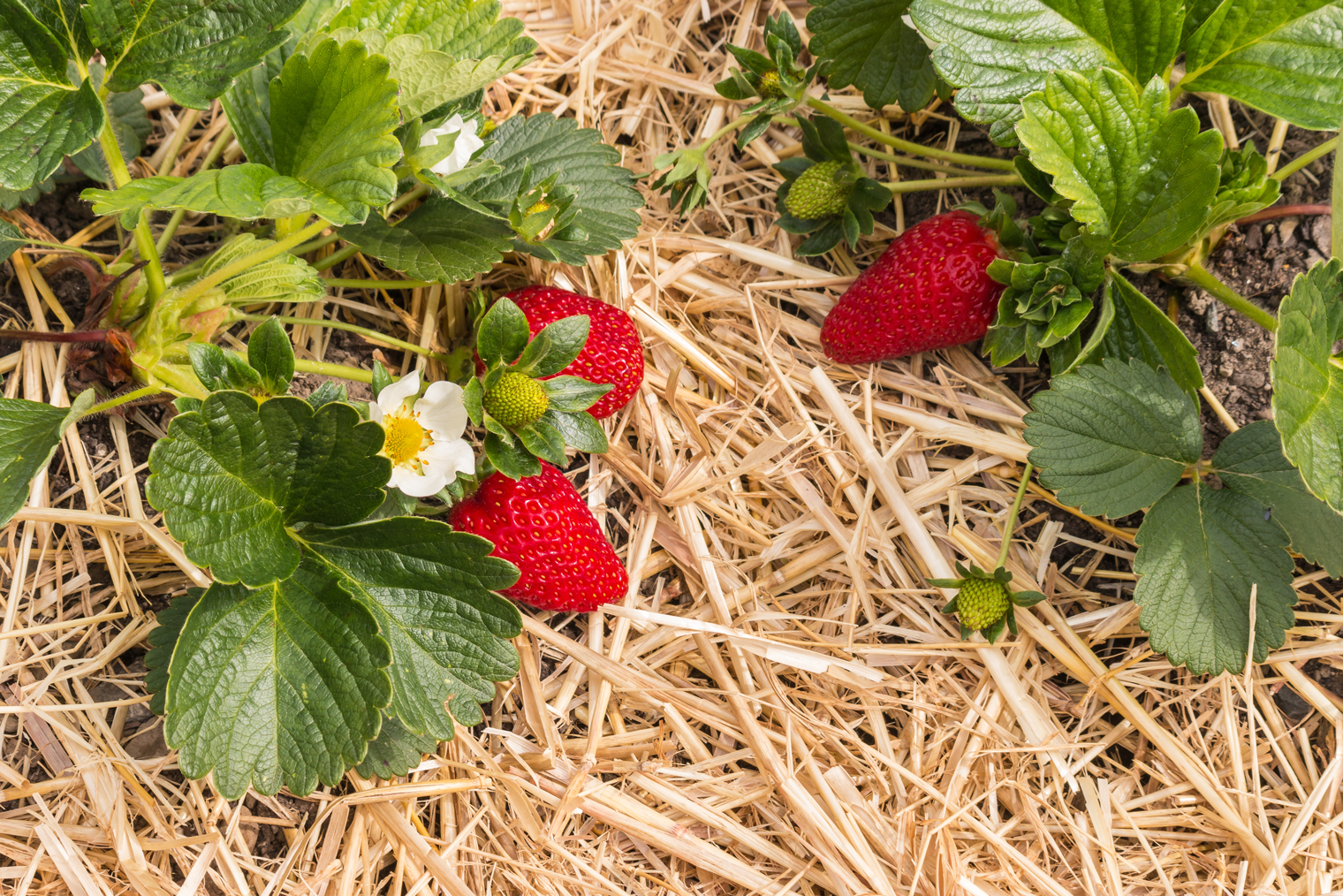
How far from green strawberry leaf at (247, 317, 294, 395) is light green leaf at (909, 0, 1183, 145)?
909 mm

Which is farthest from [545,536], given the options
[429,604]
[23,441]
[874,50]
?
[874,50]

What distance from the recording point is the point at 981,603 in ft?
4.51

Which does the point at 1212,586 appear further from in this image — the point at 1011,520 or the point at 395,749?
the point at 395,749

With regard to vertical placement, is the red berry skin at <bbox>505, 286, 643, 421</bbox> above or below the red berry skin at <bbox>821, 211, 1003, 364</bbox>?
below

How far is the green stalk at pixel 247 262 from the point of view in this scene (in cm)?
116

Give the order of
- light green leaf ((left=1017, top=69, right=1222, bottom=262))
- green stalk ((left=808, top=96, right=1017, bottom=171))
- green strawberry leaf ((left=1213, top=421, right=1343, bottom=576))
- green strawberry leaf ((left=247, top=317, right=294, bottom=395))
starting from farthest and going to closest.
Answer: green stalk ((left=808, top=96, right=1017, bottom=171)) → green strawberry leaf ((left=1213, top=421, right=1343, bottom=576)) → light green leaf ((left=1017, top=69, right=1222, bottom=262)) → green strawberry leaf ((left=247, top=317, right=294, bottom=395))

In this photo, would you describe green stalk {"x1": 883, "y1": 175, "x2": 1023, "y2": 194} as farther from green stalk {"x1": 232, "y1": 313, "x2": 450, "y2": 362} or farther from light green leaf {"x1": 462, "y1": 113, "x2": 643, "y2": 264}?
green stalk {"x1": 232, "y1": 313, "x2": 450, "y2": 362}

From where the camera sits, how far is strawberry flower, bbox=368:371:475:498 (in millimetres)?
1151

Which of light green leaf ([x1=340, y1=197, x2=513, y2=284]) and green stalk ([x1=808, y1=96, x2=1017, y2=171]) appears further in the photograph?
green stalk ([x1=808, y1=96, x2=1017, y2=171])

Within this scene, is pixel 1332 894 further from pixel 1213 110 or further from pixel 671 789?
pixel 1213 110

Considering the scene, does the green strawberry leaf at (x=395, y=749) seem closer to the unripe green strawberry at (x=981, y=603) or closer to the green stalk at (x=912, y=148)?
Result: the unripe green strawberry at (x=981, y=603)

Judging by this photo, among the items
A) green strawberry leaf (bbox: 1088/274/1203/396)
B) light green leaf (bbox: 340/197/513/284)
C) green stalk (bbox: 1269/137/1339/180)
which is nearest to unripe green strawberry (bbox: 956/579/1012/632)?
green strawberry leaf (bbox: 1088/274/1203/396)

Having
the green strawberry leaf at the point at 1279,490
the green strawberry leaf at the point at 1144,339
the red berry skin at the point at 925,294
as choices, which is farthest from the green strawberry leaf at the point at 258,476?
the green strawberry leaf at the point at 1279,490

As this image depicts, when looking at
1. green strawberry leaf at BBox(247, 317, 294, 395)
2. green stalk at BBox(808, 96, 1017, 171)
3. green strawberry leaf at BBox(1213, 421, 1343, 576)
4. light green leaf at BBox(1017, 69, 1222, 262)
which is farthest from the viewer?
green stalk at BBox(808, 96, 1017, 171)
